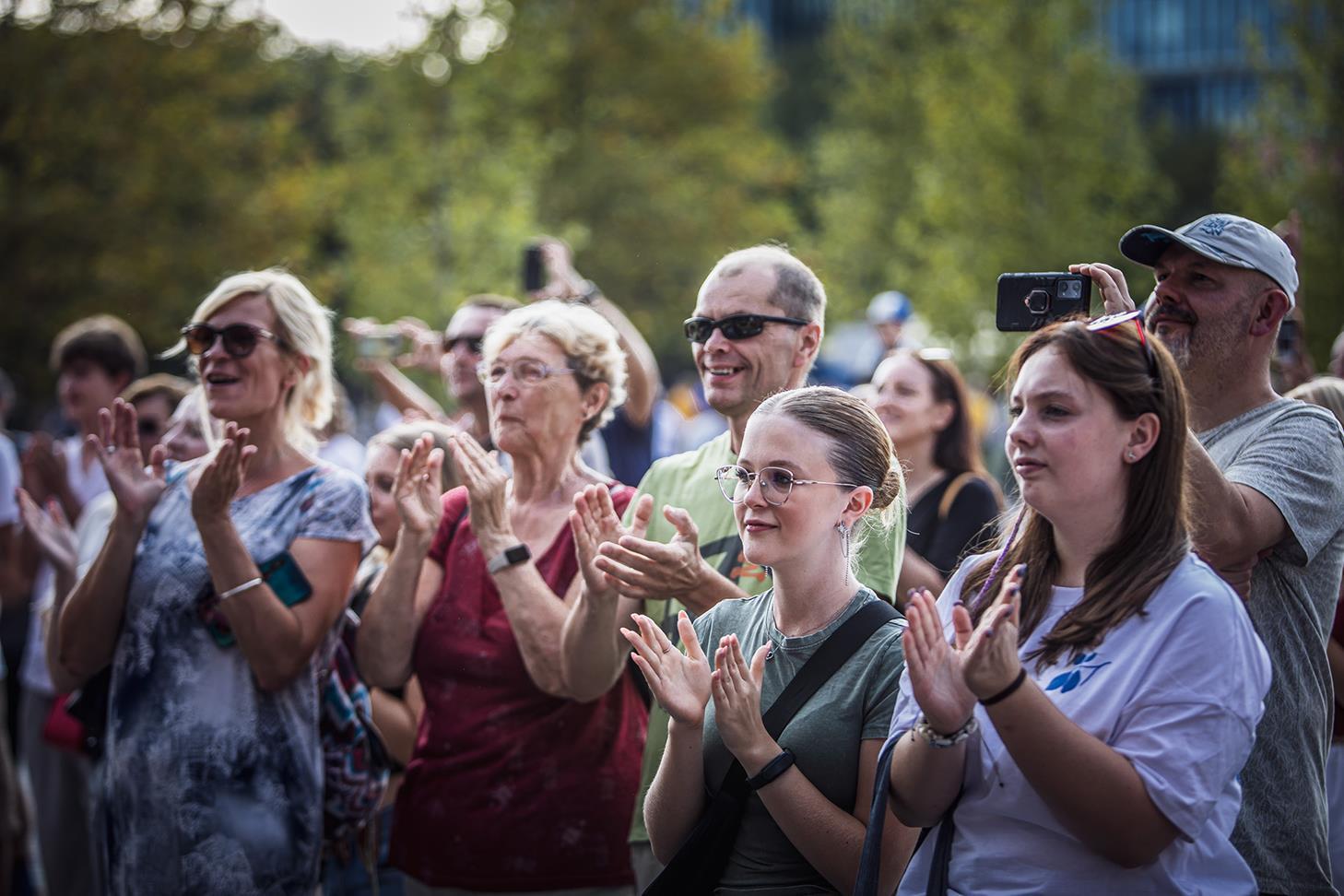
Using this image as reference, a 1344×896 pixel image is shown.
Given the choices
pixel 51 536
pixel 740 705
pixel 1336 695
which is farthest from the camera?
pixel 51 536

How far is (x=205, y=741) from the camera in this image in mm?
3912

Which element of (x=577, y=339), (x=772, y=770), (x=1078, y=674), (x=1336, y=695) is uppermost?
(x=577, y=339)

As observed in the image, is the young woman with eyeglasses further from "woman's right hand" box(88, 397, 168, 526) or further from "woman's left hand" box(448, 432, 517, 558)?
"woman's right hand" box(88, 397, 168, 526)

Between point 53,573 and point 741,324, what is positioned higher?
point 741,324

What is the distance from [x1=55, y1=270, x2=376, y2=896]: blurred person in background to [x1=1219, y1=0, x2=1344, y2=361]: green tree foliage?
1211 cm

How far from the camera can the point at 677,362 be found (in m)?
36.9

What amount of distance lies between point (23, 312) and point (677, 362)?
23175 millimetres

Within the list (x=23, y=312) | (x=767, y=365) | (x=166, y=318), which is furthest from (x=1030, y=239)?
(x=767, y=365)

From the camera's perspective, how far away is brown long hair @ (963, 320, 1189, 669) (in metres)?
2.53

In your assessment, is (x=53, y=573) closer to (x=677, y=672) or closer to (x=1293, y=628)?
(x=677, y=672)

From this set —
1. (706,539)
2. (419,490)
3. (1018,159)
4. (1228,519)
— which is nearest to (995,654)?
(1228,519)

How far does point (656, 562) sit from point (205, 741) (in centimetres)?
156

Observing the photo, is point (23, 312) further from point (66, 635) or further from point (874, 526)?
point (874, 526)

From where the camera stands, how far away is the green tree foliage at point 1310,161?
13750mm
